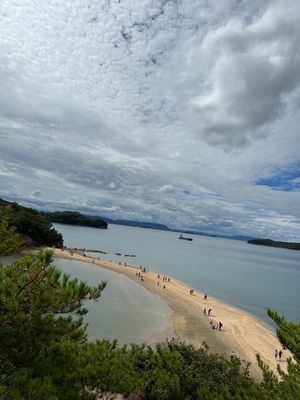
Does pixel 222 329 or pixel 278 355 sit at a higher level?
pixel 222 329

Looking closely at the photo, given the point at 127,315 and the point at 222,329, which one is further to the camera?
the point at 222,329

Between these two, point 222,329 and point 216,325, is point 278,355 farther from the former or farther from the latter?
point 216,325

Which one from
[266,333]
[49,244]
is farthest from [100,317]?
[49,244]

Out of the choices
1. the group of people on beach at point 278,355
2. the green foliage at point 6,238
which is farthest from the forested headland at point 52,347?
Result: the group of people on beach at point 278,355

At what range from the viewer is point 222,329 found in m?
35.4

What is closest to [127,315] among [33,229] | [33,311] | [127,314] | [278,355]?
[127,314]

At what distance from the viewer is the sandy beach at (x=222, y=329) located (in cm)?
2941

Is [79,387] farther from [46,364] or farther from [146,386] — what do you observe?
[146,386]

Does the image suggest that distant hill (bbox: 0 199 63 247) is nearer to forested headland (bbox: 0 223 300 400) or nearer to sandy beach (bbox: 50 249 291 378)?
sandy beach (bbox: 50 249 291 378)

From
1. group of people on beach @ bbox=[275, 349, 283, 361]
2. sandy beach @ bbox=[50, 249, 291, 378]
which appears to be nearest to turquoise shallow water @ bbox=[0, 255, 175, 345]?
sandy beach @ bbox=[50, 249, 291, 378]

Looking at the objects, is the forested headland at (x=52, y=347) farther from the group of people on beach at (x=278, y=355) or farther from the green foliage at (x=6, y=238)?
the group of people on beach at (x=278, y=355)

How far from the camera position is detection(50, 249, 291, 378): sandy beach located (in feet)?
96.5

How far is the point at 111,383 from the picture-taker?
8.83m

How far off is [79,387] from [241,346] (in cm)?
2660
